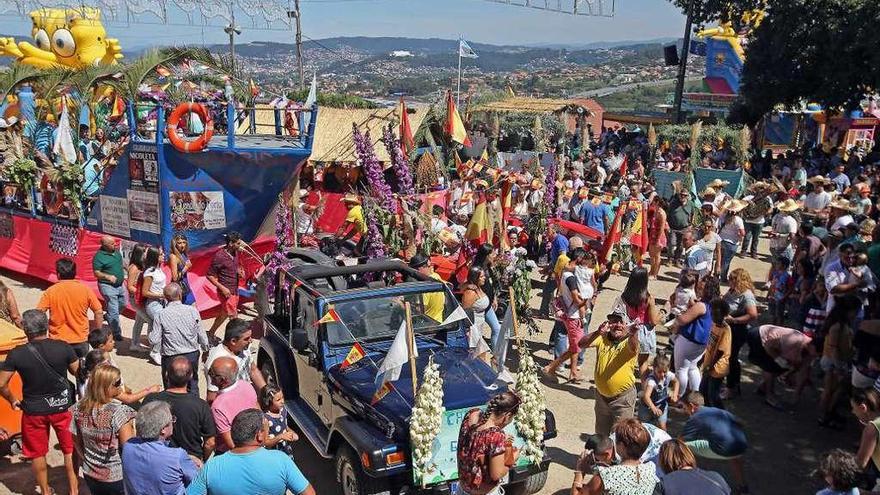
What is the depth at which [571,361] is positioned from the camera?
8.62m

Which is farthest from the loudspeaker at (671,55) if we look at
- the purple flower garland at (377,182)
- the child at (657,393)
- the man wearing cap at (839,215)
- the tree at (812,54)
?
the child at (657,393)

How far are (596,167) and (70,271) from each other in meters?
15.5

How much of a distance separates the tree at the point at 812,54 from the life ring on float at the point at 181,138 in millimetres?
19278

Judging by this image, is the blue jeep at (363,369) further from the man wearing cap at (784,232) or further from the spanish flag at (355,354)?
the man wearing cap at (784,232)

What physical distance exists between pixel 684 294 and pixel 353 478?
14.0 feet

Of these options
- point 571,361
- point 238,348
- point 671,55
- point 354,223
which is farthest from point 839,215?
point 671,55

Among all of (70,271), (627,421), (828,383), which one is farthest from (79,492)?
(828,383)

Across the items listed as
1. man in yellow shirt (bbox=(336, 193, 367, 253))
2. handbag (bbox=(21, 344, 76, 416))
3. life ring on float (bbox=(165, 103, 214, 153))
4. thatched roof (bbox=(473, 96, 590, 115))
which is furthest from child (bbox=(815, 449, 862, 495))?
thatched roof (bbox=(473, 96, 590, 115))

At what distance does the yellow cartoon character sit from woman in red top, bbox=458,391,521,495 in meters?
26.0

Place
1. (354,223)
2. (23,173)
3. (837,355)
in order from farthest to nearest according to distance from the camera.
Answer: (23,173) < (354,223) < (837,355)

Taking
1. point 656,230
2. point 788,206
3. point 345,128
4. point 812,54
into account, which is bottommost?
point 656,230

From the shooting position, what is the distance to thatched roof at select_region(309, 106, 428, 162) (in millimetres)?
18672

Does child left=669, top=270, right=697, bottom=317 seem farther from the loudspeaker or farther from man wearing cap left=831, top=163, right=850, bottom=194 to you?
the loudspeaker

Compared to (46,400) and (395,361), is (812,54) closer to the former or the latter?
(395,361)
